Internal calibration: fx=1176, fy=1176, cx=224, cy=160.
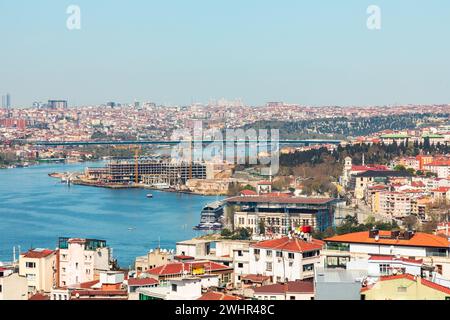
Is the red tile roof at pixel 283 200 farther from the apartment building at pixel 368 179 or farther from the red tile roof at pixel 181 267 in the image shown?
the red tile roof at pixel 181 267

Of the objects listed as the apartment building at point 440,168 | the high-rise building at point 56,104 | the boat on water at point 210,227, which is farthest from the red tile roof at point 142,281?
the high-rise building at point 56,104

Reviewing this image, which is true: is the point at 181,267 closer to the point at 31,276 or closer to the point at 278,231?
the point at 31,276

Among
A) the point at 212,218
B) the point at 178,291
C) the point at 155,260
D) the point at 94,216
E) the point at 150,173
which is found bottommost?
the point at 150,173

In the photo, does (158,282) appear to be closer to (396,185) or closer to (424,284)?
(424,284)

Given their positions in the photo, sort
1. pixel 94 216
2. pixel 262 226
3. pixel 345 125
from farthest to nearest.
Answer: pixel 345 125 → pixel 94 216 → pixel 262 226

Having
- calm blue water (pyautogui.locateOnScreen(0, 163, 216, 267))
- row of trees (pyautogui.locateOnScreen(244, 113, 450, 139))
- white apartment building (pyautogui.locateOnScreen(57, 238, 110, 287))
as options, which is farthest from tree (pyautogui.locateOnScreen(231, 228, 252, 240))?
row of trees (pyautogui.locateOnScreen(244, 113, 450, 139))

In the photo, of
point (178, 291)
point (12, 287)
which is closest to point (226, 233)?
point (12, 287)
